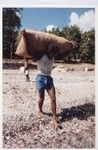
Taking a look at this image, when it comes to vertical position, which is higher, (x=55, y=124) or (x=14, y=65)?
(x=14, y=65)

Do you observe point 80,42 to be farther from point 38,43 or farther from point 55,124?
point 55,124

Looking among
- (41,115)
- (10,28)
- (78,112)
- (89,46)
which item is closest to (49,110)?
(41,115)

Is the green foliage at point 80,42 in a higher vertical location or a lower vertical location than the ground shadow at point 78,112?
higher

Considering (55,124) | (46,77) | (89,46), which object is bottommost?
(55,124)

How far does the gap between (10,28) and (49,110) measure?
2.12ft

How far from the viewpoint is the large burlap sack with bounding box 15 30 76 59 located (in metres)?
2.27

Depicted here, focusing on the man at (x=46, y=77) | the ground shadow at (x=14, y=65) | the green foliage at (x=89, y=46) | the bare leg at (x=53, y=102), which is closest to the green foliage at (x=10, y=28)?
the ground shadow at (x=14, y=65)

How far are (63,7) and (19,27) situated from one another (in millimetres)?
340

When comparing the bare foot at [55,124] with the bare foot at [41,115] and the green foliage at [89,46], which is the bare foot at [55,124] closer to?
the bare foot at [41,115]

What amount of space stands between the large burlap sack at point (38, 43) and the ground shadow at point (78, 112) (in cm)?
42

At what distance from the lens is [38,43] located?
2.28 meters

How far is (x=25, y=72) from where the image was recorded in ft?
7.57

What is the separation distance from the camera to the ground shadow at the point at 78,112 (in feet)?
7.48

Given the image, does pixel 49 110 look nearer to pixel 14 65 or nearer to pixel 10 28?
pixel 14 65
